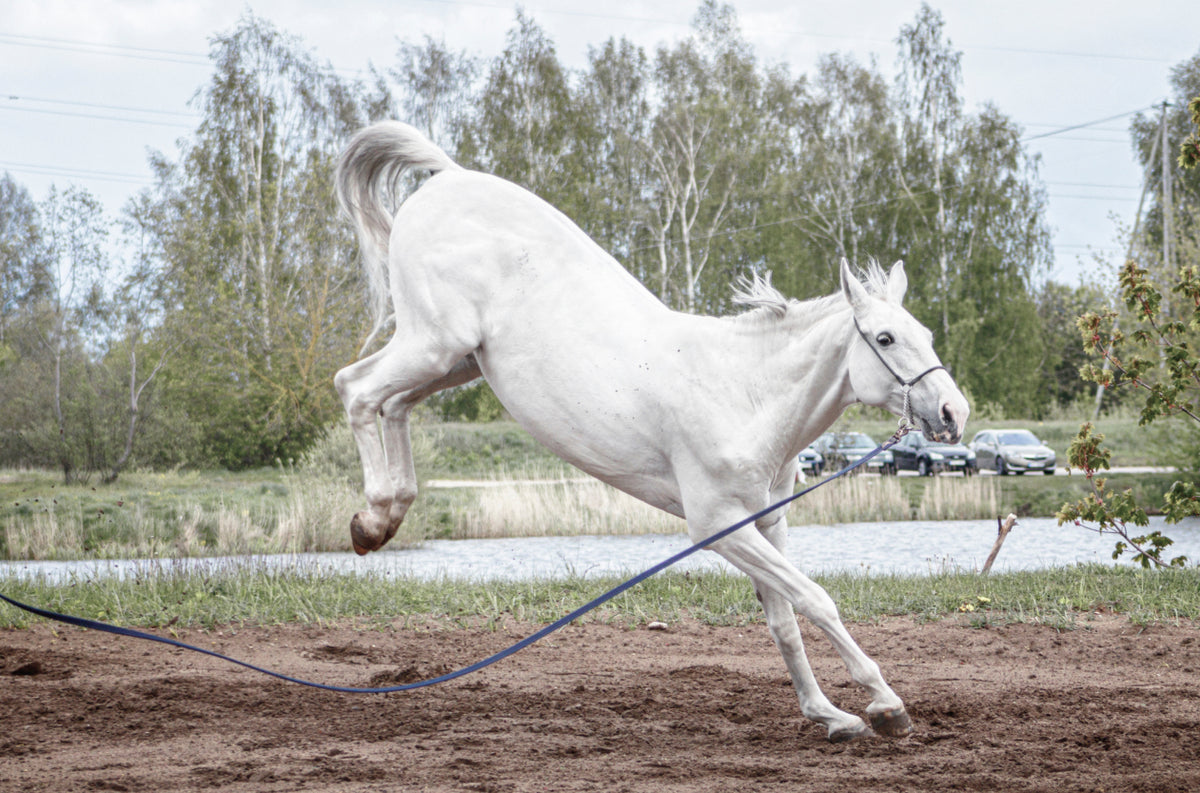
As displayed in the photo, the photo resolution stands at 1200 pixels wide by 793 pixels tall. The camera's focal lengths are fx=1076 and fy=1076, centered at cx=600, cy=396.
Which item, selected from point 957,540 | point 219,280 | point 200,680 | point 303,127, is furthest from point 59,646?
point 303,127

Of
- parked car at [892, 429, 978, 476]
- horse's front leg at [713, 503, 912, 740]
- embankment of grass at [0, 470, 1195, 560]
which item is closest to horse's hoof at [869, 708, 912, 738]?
horse's front leg at [713, 503, 912, 740]

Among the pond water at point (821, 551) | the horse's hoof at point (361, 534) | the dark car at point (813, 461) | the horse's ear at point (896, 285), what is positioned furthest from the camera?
the dark car at point (813, 461)

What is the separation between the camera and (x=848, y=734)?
421cm

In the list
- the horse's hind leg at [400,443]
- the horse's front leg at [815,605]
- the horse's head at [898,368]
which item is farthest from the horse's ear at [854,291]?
the horse's hind leg at [400,443]

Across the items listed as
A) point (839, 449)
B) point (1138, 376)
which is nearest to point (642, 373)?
point (1138, 376)

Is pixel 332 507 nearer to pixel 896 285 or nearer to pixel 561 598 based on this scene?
pixel 561 598

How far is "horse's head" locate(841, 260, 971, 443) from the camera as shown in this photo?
3.48 m

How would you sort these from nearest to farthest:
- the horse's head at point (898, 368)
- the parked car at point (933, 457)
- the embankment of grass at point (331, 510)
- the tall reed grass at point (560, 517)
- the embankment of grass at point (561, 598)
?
the horse's head at point (898, 368) → the embankment of grass at point (561, 598) → the embankment of grass at point (331, 510) → the tall reed grass at point (560, 517) → the parked car at point (933, 457)

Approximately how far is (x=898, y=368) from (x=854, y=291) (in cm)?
30

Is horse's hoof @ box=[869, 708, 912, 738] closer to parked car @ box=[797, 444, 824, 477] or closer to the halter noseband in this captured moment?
the halter noseband

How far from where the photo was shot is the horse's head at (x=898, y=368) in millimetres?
3484

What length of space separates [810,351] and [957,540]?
13133 mm

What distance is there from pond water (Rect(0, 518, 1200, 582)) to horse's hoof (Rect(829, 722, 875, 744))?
6.67 meters

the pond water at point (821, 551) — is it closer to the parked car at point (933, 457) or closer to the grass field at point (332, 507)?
the grass field at point (332, 507)
